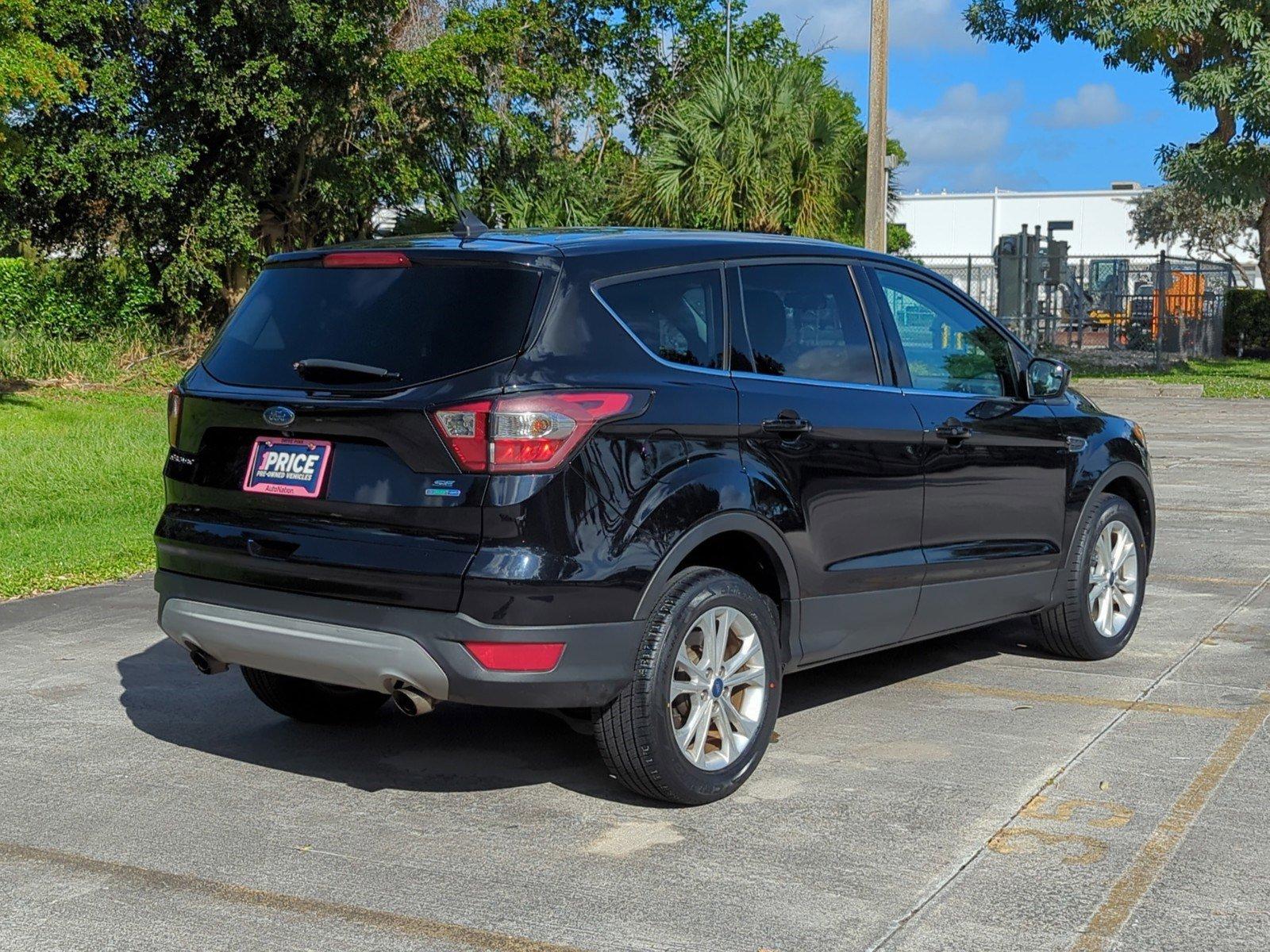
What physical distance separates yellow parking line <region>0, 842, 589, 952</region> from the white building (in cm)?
8268

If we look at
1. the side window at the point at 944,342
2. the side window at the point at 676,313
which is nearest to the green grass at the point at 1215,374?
the side window at the point at 944,342

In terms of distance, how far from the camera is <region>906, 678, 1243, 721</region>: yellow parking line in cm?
611

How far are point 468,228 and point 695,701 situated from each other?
69.0 inches

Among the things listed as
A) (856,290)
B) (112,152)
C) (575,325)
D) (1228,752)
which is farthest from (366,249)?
(112,152)

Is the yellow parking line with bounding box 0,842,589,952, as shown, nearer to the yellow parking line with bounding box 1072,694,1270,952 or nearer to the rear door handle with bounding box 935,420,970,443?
the yellow parking line with bounding box 1072,694,1270,952

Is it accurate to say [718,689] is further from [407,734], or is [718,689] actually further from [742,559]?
[407,734]

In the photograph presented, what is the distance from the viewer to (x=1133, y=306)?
35.2m

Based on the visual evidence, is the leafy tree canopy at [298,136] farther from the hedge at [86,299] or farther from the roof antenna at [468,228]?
the roof antenna at [468,228]

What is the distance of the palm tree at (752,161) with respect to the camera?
76.0 ft

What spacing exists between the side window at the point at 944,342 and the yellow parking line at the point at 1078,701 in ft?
4.07

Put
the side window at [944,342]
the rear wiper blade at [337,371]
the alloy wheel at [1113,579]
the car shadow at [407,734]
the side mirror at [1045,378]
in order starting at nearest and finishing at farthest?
the rear wiper blade at [337,371] → the car shadow at [407,734] → the side window at [944,342] → the side mirror at [1045,378] → the alloy wheel at [1113,579]

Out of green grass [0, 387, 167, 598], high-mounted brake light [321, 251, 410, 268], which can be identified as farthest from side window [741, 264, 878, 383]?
green grass [0, 387, 167, 598]

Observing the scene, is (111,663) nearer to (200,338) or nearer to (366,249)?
(366,249)

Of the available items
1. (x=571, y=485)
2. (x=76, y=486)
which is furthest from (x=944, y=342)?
(x=76, y=486)
